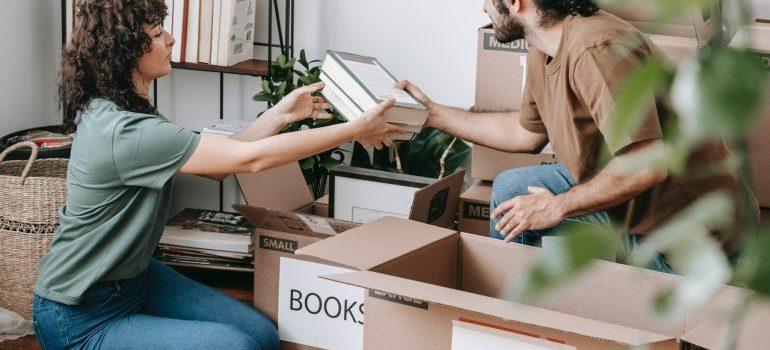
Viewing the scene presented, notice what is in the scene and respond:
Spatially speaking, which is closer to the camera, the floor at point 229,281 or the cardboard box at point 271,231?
the cardboard box at point 271,231

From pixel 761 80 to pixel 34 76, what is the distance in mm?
3107

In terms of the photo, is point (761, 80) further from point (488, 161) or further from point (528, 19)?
point (488, 161)

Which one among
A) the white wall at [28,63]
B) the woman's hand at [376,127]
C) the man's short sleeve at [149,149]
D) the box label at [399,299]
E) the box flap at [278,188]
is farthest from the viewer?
the white wall at [28,63]

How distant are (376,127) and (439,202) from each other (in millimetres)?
355

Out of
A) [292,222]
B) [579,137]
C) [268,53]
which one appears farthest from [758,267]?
[268,53]

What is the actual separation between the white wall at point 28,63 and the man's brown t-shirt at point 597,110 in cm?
179

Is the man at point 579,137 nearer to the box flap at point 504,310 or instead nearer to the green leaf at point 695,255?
the box flap at point 504,310

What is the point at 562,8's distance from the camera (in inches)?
76.5

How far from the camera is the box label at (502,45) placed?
2.36 m

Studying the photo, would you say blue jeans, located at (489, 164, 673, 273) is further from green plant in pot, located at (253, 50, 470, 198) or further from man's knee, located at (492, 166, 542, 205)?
green plant in pot, located at (253, 50, 470, 198)

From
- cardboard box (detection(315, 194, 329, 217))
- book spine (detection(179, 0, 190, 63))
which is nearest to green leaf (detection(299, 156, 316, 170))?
cardboard box (detection(315, 194, 329, 217))

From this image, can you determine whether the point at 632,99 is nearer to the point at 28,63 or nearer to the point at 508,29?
the point at 508,29

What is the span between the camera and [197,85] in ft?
10.7

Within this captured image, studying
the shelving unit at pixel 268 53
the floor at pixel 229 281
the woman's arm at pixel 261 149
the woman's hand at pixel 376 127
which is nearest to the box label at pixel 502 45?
the woman's hand at pixel 376 127
